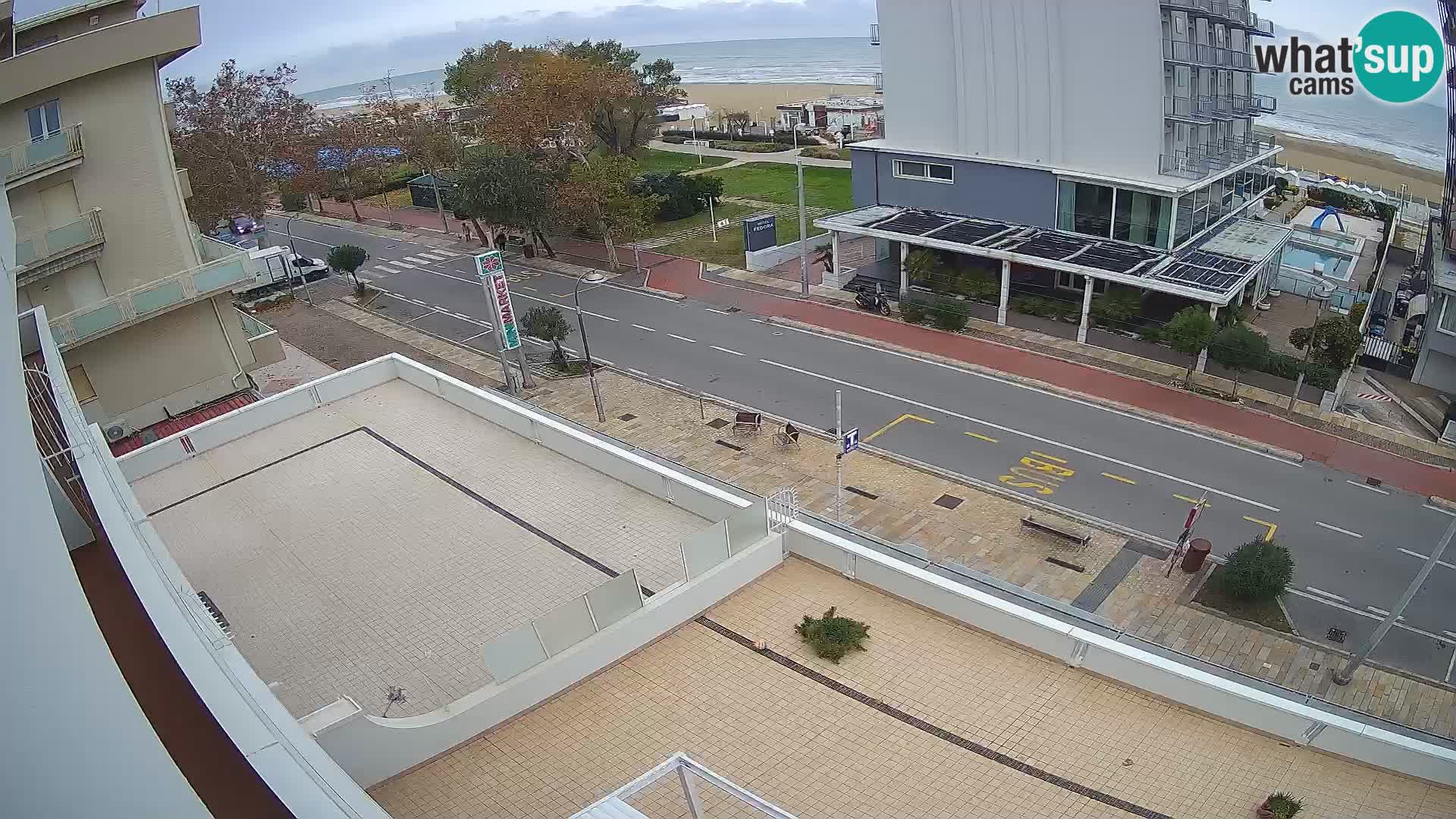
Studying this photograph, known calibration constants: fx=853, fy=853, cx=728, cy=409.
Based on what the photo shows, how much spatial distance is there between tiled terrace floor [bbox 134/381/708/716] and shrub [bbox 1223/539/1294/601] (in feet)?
35.8

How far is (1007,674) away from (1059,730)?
92cm

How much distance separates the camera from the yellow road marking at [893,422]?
24109 millimetres

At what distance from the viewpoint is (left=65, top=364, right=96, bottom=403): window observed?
70.2 ft

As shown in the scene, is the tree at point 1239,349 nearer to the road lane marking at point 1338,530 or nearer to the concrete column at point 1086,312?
the concrete column at point 1086,312

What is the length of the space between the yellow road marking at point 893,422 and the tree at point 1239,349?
8.74 metres

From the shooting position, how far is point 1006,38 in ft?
99.3

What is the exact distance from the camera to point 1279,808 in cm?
837

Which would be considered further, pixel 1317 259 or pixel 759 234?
pixel 759 234

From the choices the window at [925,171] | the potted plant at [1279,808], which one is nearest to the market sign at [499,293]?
the window at [925,171]

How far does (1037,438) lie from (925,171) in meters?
14.8

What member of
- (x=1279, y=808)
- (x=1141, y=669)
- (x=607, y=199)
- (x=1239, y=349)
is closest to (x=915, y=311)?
(x=1239, y=349)

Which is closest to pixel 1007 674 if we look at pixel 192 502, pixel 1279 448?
pixel 192 502

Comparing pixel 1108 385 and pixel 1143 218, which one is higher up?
pixel 1143 218

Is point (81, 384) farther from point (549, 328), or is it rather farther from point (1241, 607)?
point (1241, 607)
